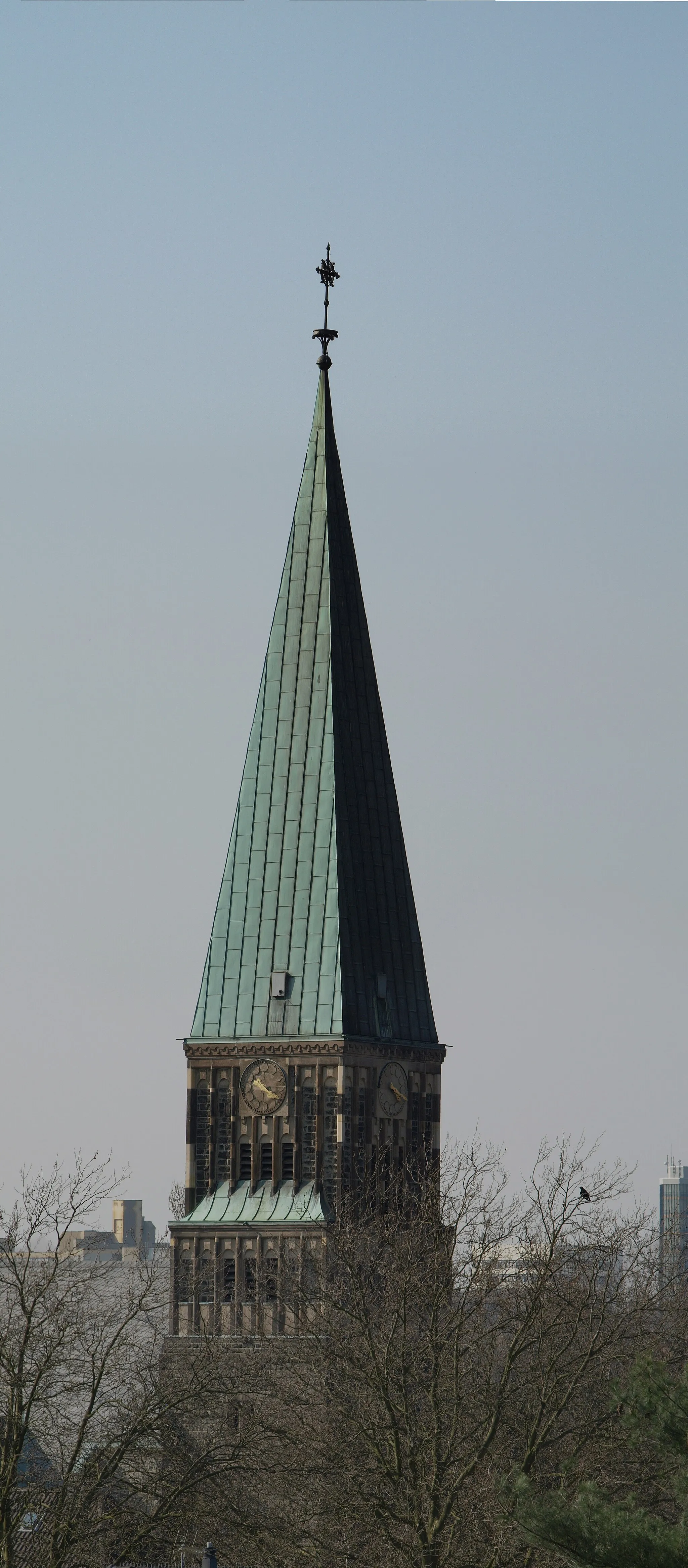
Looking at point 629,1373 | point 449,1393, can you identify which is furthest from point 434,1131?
point 629,1373

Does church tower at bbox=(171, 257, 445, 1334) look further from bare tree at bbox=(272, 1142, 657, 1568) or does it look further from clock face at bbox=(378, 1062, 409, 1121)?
bare tree at bbox=(272, 1142, 657, 1568)

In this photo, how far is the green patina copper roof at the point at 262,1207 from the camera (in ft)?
319

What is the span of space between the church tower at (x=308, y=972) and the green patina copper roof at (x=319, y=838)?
0.22 feet

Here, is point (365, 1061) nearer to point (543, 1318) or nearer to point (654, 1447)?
point (543, 1318)

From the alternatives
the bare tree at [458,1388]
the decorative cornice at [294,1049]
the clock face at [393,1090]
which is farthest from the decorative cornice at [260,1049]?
the bare tree at [458,1388]

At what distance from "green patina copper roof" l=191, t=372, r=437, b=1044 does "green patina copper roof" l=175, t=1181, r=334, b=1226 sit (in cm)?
519

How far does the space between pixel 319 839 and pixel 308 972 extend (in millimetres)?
4477

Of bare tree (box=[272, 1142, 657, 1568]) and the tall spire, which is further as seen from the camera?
the tall spire

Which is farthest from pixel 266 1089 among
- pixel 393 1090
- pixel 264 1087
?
pixel 393 1090

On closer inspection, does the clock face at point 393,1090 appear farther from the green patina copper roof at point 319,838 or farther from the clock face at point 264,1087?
the clock face at point 264,1087

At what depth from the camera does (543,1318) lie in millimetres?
60125

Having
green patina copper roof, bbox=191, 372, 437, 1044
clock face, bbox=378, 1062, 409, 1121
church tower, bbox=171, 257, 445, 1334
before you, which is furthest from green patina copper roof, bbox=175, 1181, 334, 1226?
green patina copper roof, bbox=191, 372, 437, 1044

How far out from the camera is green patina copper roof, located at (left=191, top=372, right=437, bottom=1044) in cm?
9975

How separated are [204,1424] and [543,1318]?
2787 cm
